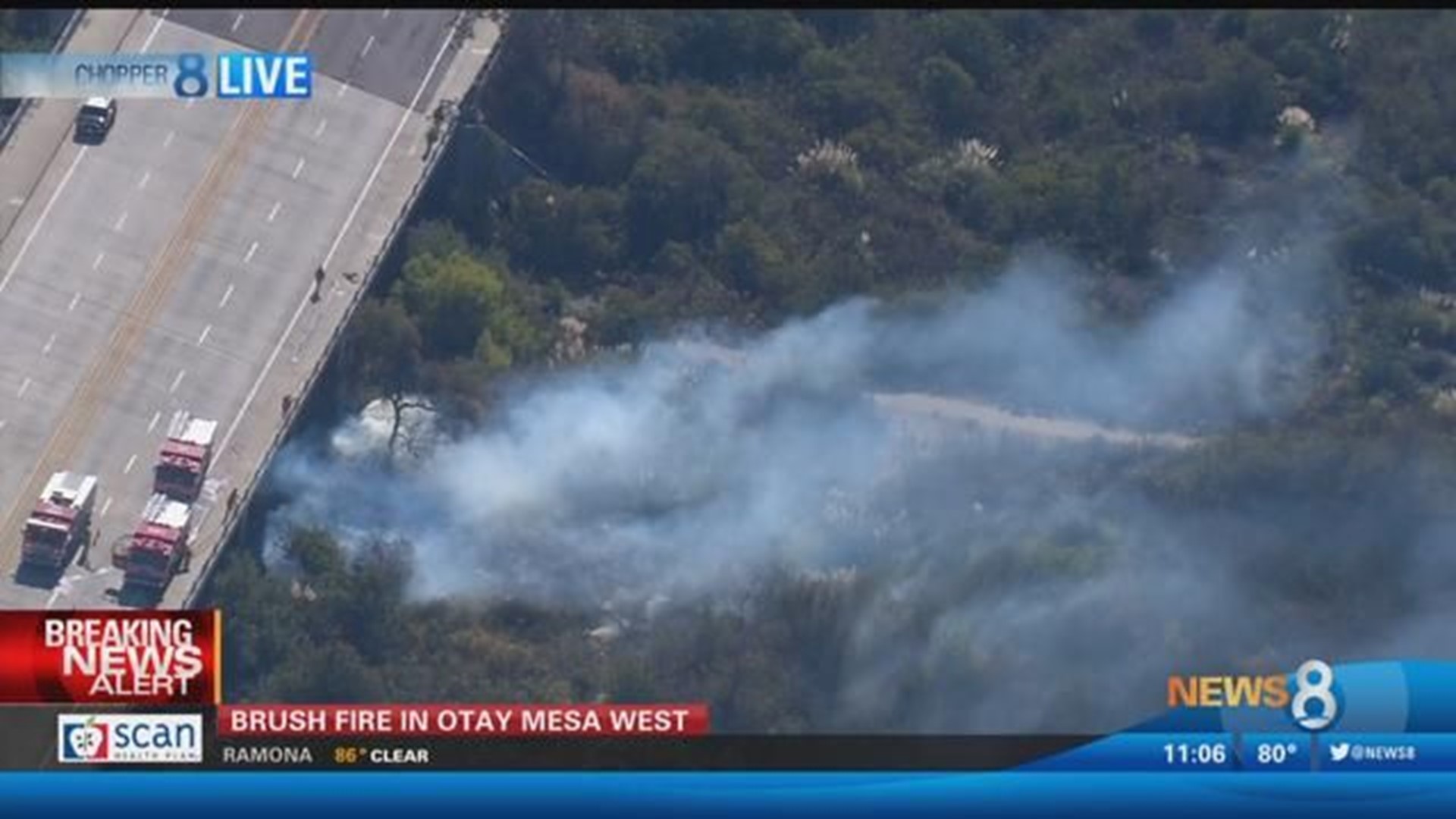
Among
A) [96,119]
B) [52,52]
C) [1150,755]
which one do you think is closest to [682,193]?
[96,119]

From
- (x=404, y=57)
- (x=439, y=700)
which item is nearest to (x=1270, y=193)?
(x=404, y=57)

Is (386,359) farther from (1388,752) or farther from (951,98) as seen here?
(1388,752)

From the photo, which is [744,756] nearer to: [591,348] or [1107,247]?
[591,348]

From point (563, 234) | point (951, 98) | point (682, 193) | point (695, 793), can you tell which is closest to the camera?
point (695, 793)

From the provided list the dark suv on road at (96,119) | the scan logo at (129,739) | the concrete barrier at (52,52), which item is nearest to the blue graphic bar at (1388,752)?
the scan logo at (129,739)

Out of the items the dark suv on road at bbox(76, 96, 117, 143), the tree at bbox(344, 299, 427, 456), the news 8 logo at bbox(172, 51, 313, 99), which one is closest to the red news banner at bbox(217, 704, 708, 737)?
the tree at bbox(344, 299, 427, 456)

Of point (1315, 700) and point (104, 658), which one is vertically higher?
point (104, 658)

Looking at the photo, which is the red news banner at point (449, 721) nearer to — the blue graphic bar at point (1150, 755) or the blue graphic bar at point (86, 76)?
the blue graphic bar at point (1150, 755)
